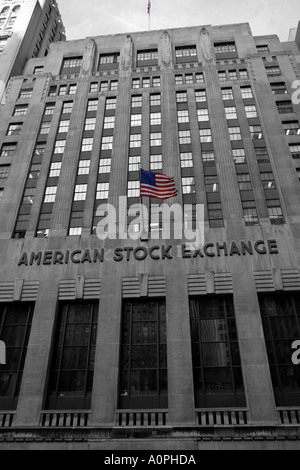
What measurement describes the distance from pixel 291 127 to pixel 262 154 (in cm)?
600

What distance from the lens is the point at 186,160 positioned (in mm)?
38938

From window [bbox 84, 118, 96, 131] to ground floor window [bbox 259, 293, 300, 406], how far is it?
28.2 metres

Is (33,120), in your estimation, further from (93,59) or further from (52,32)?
(52,32)

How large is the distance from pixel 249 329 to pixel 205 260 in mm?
6815

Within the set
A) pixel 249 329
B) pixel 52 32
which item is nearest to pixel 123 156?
pixel 249 329

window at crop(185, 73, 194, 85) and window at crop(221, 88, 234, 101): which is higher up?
window at crop(185, 73, 194, 85)

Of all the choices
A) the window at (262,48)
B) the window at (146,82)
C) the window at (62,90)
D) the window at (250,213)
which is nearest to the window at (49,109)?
the window at (62,90)

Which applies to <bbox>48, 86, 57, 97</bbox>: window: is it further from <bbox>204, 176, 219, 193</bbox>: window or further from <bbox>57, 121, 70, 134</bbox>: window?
<bbox>204, 176, 219, 193</bbox>: window

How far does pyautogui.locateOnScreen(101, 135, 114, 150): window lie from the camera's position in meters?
40.9

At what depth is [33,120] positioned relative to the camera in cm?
4425

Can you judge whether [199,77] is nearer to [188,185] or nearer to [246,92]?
[246,92]

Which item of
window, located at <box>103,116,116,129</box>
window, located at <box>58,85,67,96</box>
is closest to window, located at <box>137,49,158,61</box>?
window, located at <box>58,85,67,96</box>

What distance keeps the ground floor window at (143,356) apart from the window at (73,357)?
8.64 feet

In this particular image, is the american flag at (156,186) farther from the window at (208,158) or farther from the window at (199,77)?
the window at (199,77)
